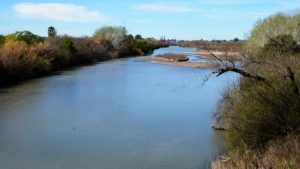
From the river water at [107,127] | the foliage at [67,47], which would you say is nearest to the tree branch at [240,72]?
the river water at [107,127]

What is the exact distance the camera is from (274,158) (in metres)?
9.38

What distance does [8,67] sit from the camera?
35.5m

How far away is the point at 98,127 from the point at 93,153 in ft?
12.7

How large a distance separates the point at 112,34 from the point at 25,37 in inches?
1317

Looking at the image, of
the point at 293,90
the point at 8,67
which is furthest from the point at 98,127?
the point at 8,67

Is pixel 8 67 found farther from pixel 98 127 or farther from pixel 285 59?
pixel 285 59

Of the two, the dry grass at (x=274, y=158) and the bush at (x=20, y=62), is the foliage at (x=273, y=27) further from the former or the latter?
the dry grass at (x=274, y=158)

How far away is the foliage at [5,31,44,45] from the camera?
45.2m

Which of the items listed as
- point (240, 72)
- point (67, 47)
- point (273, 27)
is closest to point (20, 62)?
point (67, 47)

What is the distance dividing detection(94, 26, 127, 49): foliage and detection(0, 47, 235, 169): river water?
46988 millimetres

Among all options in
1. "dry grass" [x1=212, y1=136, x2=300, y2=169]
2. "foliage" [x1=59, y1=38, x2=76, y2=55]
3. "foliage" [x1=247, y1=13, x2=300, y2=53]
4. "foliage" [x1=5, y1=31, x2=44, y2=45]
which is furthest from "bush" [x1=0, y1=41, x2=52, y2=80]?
"dry grass" [x1=212, y1=136, x2=300, y2=169]

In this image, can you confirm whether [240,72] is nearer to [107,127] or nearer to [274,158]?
[274,158]

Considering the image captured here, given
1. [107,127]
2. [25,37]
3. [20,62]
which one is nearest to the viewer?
[107,127]

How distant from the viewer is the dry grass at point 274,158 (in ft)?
28.3
